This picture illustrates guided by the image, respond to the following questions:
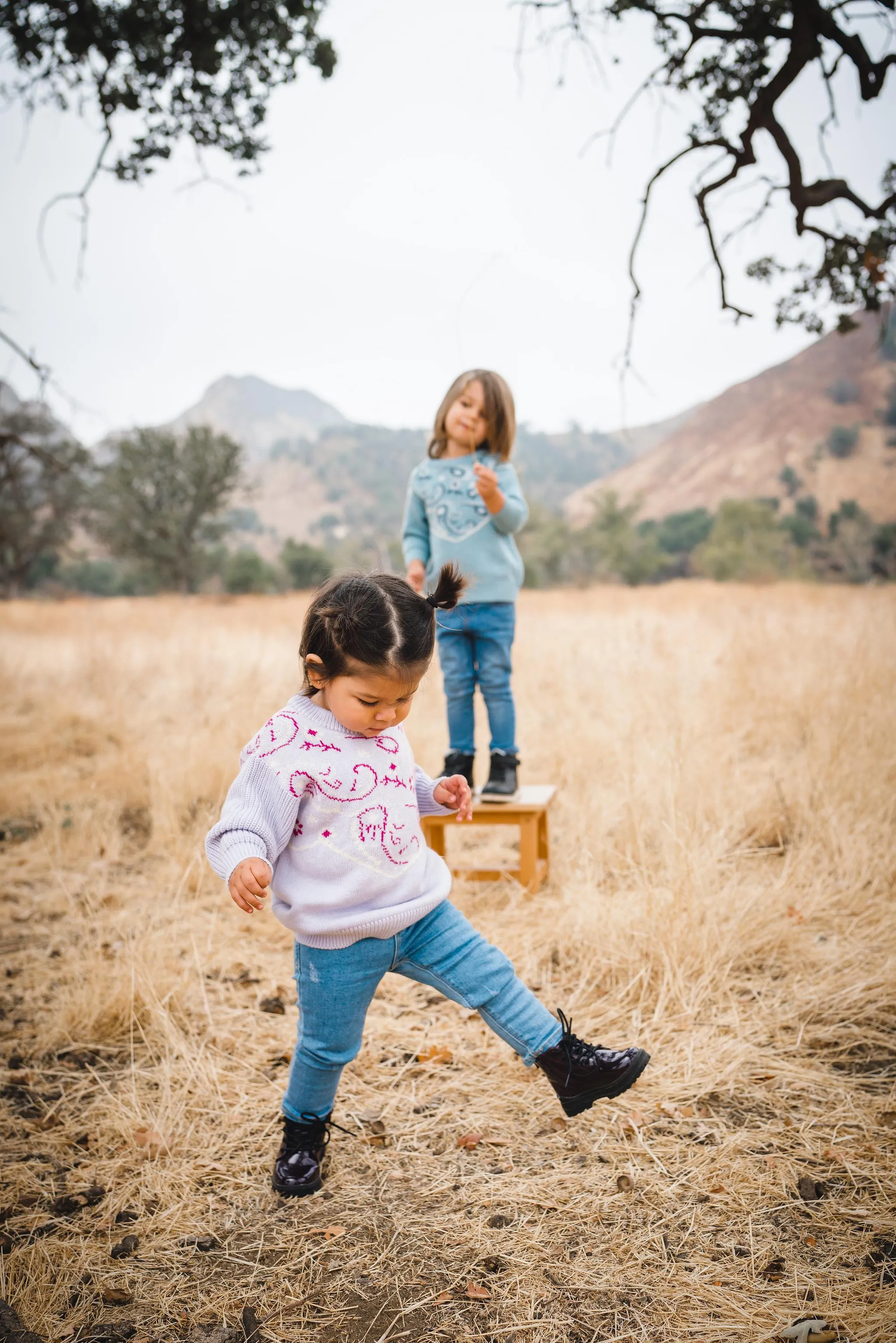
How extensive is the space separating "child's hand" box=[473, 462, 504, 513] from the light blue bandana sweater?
12cm

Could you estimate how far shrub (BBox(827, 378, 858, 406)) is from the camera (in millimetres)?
80562

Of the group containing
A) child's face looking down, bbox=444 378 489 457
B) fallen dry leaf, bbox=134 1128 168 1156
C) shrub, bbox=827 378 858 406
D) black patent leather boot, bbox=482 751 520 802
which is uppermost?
shrub, bbox=827 378 858 406

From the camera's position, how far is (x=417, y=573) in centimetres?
362

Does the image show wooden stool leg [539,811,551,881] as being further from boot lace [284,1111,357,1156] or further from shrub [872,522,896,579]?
shrub [872,522,896,579]

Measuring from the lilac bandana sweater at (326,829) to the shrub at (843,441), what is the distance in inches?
2917

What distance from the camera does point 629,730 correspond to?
5.27m

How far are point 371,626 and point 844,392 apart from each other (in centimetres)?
9338

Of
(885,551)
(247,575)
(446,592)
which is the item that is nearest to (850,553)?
(885,551)

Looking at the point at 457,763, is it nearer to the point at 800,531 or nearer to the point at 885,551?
the point at 885,551

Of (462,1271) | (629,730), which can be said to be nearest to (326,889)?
(462,1271)

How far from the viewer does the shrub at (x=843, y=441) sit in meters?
67.1

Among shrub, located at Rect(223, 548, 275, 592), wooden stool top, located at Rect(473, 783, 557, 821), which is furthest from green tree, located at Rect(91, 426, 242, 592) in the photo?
wooden stool top, located at Rect(473, 783, 557, 821)

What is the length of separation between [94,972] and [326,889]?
141 centimetres

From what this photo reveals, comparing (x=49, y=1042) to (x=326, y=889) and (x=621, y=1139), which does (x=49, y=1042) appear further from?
(x=621, y=1139)
